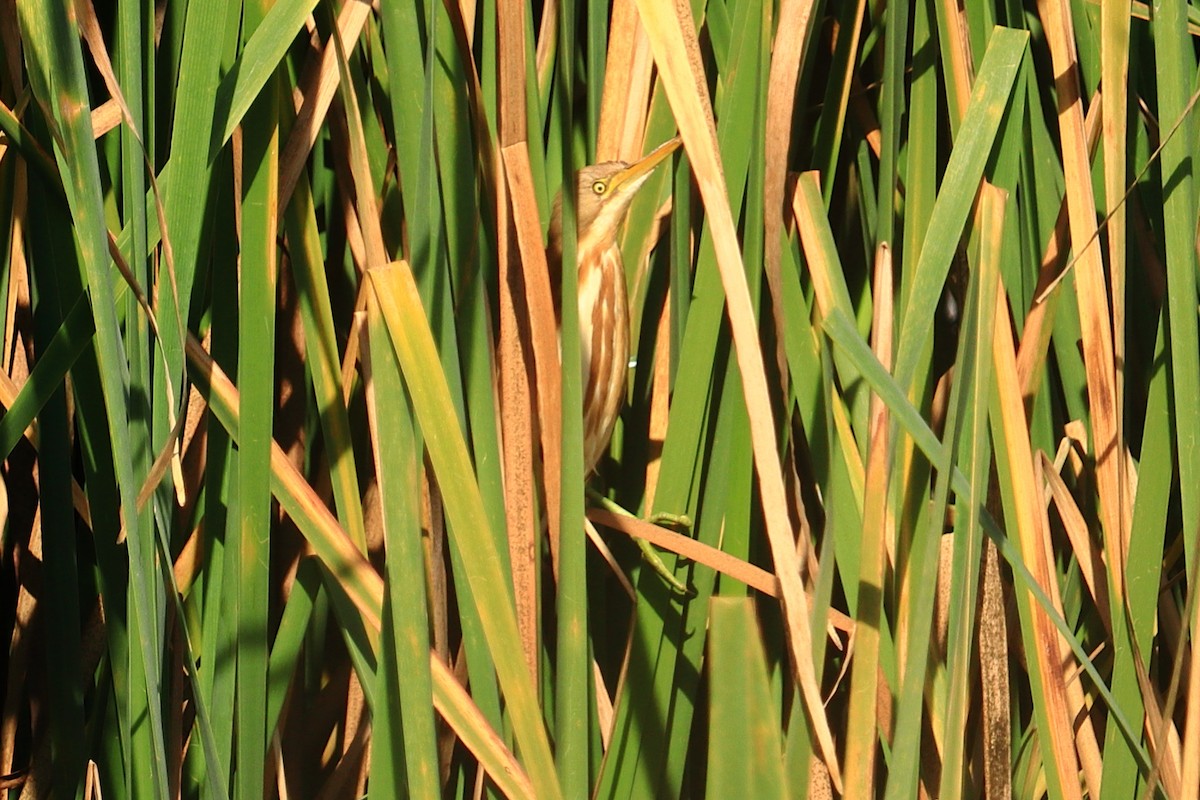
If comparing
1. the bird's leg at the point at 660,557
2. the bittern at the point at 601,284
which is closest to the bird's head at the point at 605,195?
the bittern at the point at 601,284

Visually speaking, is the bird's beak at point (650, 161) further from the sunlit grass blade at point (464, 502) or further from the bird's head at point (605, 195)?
the sunlit grass blade at point (464, 502)

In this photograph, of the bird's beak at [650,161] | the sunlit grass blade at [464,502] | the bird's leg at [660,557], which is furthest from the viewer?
the bird's beak at [650,161]

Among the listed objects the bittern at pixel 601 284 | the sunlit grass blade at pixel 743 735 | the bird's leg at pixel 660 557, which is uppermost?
the bittern at pixel 601 284

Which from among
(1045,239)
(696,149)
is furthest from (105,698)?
(1045,239)

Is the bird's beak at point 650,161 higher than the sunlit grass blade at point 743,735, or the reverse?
the bird's beak at point 650,161

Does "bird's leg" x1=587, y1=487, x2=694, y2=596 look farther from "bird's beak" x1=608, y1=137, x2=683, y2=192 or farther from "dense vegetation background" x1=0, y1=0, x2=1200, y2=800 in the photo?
"bird's beak" x1=608, y1=137, x2=683, y2=192

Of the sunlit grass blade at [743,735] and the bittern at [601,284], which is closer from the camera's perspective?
the sunlit grass blade at [743,735]

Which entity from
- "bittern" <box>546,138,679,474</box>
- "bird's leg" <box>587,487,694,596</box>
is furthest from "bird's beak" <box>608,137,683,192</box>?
"bird's leg" <box>587,487,694,596</box>
